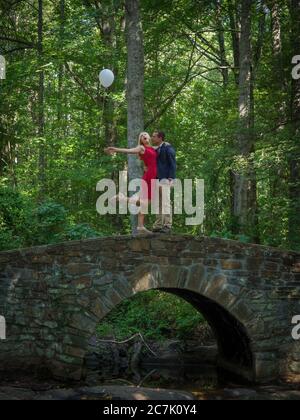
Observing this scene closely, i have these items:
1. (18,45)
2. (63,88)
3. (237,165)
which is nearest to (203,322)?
Result: (237,165)

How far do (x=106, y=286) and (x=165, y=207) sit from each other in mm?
1519

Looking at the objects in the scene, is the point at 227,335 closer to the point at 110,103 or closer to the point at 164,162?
the point at 164,162

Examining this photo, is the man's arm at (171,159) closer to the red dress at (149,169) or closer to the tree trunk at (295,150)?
the red dress at (149,169)

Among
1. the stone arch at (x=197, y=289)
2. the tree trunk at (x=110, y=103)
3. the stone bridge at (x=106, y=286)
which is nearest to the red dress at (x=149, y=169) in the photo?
the stone bridge at (x=106, y=286)

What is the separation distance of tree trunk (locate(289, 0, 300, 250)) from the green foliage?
3128 mm

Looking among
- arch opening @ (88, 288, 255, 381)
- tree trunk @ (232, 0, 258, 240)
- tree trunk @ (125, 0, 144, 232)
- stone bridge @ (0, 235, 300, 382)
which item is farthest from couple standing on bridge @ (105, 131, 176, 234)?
tree trunk @ (232, 0, 258, 240)

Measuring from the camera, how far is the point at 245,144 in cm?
1255

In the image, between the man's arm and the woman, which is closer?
the woman

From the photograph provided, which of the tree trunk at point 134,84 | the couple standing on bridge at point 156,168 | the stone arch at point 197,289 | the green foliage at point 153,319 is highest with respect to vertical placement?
the tree trunk at point 134,84

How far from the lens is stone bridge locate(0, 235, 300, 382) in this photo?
28.1 ft

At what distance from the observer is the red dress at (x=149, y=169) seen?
8297 mm

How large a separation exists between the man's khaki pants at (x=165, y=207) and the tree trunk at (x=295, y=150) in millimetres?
3051

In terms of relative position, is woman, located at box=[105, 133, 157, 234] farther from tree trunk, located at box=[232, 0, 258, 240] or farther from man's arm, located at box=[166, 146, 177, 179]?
tree trunk, located at box=[232, 0, 258, 240]

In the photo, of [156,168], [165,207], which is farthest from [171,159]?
[165,207]
